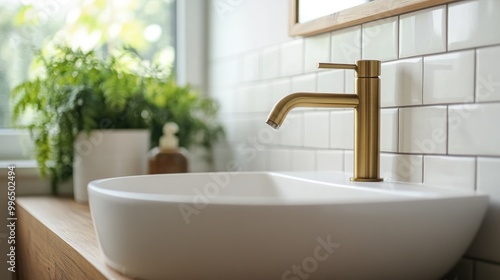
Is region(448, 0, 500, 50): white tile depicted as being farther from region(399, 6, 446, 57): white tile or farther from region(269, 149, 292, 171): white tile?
region(269, 149, 292, 171): white tile

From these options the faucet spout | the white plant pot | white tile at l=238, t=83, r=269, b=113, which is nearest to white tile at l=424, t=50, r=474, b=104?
the faucet spout

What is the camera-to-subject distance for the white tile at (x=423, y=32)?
926mm

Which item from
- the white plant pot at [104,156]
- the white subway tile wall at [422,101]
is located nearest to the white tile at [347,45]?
the white subway tile wall at [422,101]

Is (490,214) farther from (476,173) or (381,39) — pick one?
(381,39)

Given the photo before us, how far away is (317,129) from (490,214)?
0.50 meters

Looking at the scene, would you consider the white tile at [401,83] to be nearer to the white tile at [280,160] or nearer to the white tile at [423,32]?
the white tile at [423,32]

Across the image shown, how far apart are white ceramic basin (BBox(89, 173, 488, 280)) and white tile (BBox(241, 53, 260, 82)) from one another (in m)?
0.84

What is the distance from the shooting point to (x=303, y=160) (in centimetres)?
135

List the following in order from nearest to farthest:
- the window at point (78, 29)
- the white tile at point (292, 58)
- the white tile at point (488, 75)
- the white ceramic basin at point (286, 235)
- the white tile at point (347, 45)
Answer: the white ceramic basin at point (286, 235), the white tile at point (488, 75), the white tile at point (347, 45), the white tile at point (292, 58), the window at point (78, 29)

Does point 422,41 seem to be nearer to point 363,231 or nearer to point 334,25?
point 334,25

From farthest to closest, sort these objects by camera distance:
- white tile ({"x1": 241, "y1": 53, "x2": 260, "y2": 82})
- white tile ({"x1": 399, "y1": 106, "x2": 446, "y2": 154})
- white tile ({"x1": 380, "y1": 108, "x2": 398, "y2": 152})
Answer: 1. white tile ({"x1": 241, "y1": 53, "x2": 260, "y2": 82})
2. white tile ({"x1": 380, "y1": 108, "x2": 398, "y2": 152})
3. white tile ({"x1": 399, "y1": 106, "x2": 446, "y2": 154})

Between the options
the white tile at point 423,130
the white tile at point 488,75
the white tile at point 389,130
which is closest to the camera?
the white tile at point 488,75

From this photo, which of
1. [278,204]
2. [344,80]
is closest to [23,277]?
[344,80]

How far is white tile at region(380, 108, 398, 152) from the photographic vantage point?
103 cm
